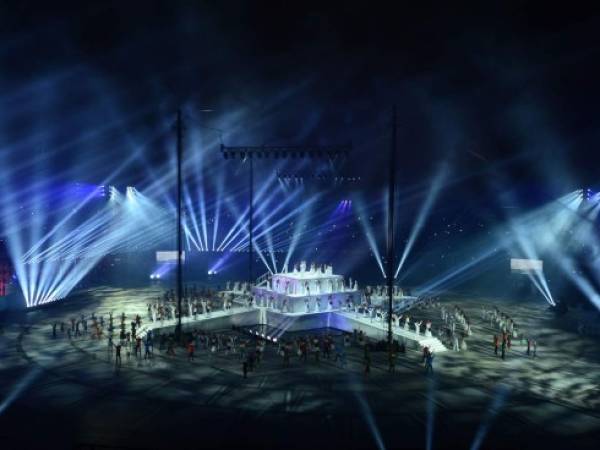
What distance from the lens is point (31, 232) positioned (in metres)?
40.1

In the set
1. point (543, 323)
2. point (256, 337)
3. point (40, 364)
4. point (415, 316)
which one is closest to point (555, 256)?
point (543, 323)

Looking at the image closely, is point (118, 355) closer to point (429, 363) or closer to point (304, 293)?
point (304, 293)

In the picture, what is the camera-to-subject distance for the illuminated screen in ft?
Result: 151

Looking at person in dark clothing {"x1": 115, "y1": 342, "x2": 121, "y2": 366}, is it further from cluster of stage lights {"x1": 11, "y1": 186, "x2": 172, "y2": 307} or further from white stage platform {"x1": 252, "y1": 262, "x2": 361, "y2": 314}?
cluster of stage lights {"x1": 11, "y1": 186, "x2": 172, "y2": 307}

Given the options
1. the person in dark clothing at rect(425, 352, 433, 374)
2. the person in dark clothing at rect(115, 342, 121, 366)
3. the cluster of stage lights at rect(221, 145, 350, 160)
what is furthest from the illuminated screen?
the person in dark clothing at rect(115, 342, 121, 366)

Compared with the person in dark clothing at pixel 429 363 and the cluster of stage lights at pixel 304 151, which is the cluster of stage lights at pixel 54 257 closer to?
the cluster of stage lights at pixel 304 151

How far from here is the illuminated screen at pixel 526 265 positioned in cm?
4606

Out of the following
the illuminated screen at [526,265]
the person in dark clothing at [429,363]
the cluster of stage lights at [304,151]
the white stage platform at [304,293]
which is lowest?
the person in dark clothing at [429,363]

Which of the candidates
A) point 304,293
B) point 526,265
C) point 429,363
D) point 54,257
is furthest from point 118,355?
point 526,265

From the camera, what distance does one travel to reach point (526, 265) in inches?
1863

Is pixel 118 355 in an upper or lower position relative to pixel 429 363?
upper

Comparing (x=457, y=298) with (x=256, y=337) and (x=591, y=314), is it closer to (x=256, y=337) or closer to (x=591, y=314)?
(x=591, y=314)

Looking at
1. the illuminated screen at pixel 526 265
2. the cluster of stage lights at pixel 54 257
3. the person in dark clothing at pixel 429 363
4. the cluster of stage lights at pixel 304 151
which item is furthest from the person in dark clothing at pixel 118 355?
the illuminated screen at pixel 526 265

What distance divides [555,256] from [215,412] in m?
38.5
